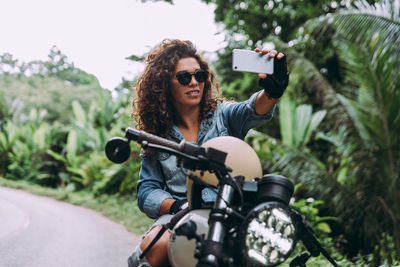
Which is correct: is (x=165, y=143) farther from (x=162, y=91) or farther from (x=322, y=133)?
(x=322, y=133)

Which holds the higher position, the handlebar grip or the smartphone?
the smartphone

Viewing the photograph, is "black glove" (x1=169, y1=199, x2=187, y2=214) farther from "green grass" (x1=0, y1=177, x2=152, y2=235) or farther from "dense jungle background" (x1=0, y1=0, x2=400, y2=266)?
"green grass" (x1=0, y1=177, x2=152, y2=235)

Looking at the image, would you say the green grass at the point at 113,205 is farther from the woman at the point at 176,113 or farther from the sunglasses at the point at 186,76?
the sunglasses at the point at 186,76

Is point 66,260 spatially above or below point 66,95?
above

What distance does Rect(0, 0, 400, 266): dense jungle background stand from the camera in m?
4.96

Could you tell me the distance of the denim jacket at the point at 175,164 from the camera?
1707mm

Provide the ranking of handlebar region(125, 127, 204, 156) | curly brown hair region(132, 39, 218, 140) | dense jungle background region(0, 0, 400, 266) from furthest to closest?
dense jungle background region(0, 0, 400, 266) → curly brown hair region(132, 39, 218, 140) → handlebar region(125, 127, 204, 156)

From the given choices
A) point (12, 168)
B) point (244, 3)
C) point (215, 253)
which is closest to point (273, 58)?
point (215, 253)

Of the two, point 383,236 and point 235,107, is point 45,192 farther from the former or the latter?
point 235,107

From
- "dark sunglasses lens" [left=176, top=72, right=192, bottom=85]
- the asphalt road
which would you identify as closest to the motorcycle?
"dark sunglasses lens" [left=176, top=72, right=192, bottom=85]

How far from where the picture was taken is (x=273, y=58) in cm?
137

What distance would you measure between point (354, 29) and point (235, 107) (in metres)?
3.38

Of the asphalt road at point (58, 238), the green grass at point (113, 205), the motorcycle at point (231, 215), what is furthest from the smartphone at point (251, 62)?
the green grass at point (113, 205)

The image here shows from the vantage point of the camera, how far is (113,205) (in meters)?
8.71
